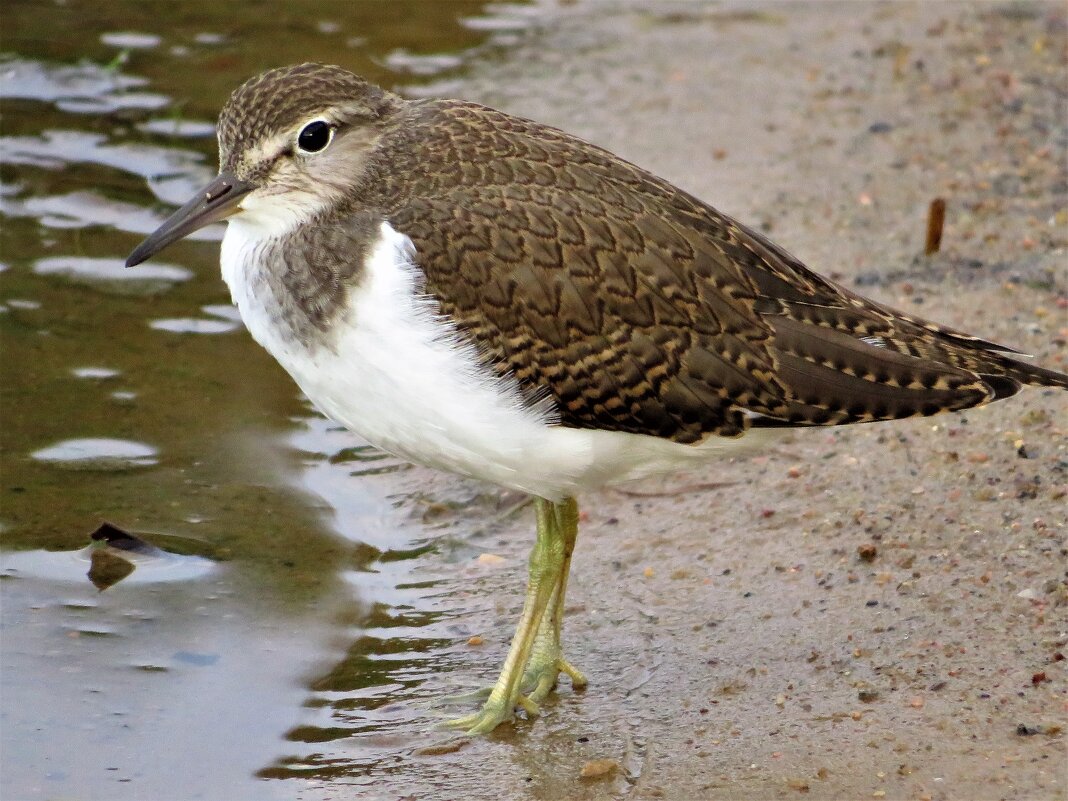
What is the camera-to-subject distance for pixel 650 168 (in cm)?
1076

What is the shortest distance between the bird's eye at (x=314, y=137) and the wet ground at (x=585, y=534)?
2241 millimetres

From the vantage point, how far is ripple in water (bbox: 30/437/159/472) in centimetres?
817

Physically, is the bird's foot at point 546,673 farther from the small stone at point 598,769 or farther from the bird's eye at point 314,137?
the bird's eye at point 314,137

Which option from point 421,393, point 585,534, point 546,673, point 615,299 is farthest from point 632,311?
point 585,534

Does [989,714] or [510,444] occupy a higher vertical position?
[510,444]

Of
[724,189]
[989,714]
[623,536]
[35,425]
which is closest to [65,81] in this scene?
[35,425]

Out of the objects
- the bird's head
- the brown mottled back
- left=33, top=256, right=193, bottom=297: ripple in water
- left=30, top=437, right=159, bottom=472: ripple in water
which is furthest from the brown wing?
left=33, top=256, right=193, bottom=297: ripple in water

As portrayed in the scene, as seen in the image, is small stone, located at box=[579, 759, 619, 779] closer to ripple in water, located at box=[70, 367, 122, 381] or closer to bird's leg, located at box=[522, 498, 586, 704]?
bird's leg, located at box=[522, 498, 586, 704]

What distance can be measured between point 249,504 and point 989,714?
153 inches

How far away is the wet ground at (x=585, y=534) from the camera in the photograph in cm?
615

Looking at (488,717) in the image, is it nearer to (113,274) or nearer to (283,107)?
(283,107)

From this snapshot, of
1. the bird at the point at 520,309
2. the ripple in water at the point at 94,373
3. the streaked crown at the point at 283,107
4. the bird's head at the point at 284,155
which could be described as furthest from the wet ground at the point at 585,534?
the streaked crown at the point at 283,107

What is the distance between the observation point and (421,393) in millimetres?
5824

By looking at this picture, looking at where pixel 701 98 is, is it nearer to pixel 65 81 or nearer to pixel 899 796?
pixel 65 81
